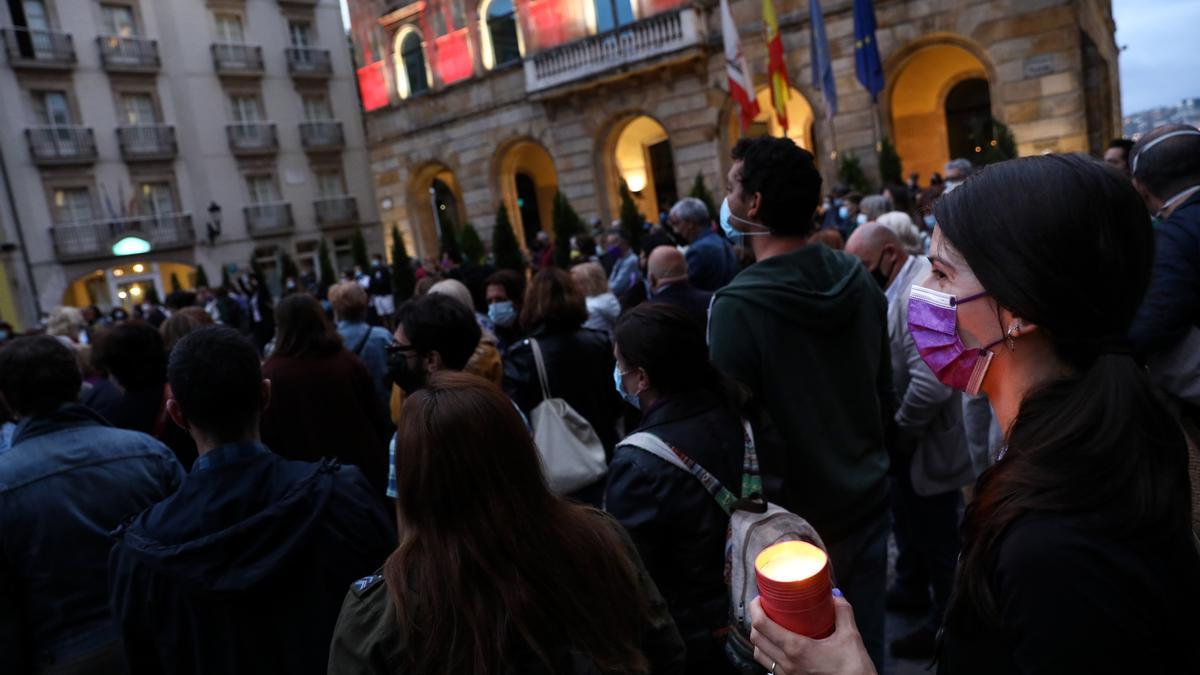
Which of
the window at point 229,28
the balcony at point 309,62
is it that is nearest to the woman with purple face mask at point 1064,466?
the balcony at point 309,62

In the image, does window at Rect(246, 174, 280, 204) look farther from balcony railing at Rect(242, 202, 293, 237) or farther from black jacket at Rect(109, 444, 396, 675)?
black jacket at Rect(109, 444, 396, 675)

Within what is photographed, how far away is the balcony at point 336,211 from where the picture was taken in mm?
28391

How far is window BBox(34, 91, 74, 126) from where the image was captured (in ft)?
76.1

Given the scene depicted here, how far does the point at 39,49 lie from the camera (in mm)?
22984

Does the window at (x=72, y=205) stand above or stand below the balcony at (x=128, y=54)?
below

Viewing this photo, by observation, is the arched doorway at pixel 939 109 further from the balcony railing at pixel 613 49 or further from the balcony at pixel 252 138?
the balcony at pixel 252 138

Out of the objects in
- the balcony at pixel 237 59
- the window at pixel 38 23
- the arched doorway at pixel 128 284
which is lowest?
the arched doorway at pixel 128 284

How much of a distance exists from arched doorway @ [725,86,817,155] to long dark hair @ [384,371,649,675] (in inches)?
675

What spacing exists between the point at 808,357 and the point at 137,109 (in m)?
29.2

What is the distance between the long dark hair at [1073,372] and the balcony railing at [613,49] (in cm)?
1731

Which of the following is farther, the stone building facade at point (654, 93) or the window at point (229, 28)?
the window at point (229, 28)

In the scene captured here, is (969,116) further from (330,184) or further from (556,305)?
(330,184)

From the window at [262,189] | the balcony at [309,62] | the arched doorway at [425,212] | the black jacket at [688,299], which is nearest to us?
the black jacket at [688,299]

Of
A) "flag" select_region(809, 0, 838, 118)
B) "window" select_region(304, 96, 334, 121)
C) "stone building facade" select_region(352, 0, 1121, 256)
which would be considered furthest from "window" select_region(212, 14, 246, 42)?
"flag" select_region(809, 0, 838, 118)
